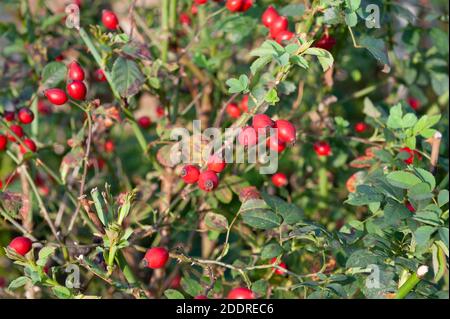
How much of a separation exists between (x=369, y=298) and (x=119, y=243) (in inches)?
18.8

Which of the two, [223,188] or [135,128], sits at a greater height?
[135,128]

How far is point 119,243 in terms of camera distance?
3.89 ft

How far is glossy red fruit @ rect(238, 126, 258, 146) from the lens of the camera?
1.21 m

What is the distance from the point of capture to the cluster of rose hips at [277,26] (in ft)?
4.67

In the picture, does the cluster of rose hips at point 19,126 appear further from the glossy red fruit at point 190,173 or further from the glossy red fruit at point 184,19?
the glossy red fruit at point 184,19

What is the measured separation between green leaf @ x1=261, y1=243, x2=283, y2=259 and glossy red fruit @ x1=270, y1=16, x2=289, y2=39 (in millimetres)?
484

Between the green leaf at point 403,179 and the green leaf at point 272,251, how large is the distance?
0.84 ft

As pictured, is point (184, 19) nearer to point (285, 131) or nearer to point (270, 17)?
point (270, 17)

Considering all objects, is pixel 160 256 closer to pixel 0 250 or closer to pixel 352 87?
pixel 0 250

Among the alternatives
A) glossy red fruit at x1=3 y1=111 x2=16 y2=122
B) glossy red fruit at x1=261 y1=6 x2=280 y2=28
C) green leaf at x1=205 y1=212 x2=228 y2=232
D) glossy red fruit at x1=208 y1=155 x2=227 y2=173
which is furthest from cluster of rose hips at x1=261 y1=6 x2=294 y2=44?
glossy red fruit at x1=3 y1=111 x2=16 y2=122

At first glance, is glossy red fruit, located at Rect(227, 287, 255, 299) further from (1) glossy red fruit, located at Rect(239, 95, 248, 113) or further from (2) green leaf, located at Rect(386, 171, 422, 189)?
(1) glossy red fruit, located at Rect(239, 95, 248, 113)

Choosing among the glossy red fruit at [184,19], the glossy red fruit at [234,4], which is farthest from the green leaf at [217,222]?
the glossy red fruit at [184,19]

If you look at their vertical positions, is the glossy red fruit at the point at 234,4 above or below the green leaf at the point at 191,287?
above
